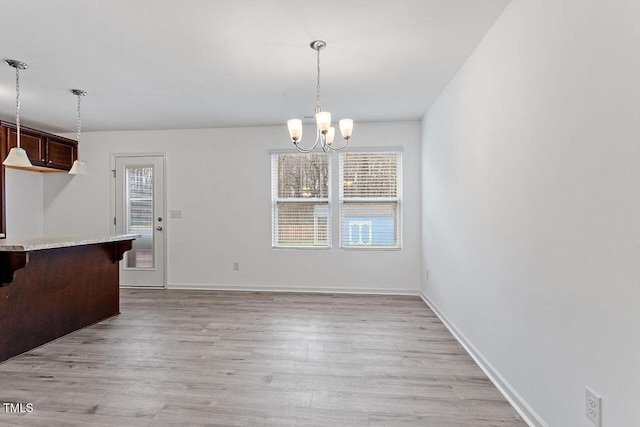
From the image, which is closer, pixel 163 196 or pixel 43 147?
pixel 43 147

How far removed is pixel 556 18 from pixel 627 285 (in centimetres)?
125

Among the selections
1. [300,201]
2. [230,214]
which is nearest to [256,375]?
[300,201]

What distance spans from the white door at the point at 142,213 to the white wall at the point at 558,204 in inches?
173

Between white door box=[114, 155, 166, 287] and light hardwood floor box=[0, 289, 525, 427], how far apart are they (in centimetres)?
148

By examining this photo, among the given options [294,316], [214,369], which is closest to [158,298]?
[294,316]

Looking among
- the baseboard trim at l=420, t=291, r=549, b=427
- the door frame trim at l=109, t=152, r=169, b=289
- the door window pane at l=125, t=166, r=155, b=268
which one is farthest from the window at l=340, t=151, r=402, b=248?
the door window pane at l=125, t=166, r=155, b=268

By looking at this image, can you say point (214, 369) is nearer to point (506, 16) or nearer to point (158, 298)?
point (158, 298)

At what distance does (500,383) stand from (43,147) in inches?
232

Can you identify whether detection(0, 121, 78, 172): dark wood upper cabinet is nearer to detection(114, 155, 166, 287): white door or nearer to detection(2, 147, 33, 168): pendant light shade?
detection(114, 155, 166, 287): white door

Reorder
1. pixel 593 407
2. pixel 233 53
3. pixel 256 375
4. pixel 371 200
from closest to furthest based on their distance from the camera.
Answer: pixel 593 407, pixel 256 375, pixel 233 53, pixel 371 200

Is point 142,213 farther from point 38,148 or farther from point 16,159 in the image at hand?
→ point 16,159

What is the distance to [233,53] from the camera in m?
2.64

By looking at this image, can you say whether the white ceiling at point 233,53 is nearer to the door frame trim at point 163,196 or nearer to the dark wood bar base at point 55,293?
the door frame trim at point 163,196

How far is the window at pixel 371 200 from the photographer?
186 inches
